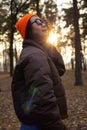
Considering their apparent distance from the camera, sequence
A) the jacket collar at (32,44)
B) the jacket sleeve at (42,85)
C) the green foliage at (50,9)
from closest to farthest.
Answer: the jacket sleeve at (42,85) → the jacket collar at (32,44) → the green foliage at (50,9)

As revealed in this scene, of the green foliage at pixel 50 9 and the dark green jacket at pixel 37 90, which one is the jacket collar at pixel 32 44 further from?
the green foliage at pixel 50 9

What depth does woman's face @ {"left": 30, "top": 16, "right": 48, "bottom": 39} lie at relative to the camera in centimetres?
346

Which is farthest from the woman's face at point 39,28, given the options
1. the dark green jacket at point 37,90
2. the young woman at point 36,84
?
the dark green jacket at point 37,90

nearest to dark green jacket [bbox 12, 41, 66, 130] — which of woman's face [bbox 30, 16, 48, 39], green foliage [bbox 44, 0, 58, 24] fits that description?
woman's face [bbox 30, 16, 48, 39]

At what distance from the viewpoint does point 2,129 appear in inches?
397

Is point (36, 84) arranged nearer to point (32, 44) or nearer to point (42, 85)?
point (42, 85)

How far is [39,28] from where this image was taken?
347cm

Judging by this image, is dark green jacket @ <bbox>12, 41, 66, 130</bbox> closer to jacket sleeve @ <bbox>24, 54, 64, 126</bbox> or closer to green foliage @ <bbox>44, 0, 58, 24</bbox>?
jacket sleeve @ <bbox>24, 54, 64, 126</bbox>

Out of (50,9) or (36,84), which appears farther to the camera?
(50,9)

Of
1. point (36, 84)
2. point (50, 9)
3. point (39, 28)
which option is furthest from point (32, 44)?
point (50, 9)

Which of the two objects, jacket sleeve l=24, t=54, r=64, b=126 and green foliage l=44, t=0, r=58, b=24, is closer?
jacket sleeve l=24, t=54, r=64, b=126

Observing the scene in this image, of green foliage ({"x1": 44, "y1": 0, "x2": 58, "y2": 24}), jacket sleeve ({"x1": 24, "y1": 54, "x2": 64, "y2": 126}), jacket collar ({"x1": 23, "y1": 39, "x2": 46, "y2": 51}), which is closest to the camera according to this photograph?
jacket sleeve ({"x1": 24, "y1": 54, "x2": 64, "y2": 126})

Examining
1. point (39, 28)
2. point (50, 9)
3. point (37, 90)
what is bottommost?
point (50, 9)

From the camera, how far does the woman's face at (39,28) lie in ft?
11.3
